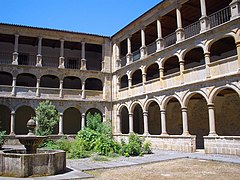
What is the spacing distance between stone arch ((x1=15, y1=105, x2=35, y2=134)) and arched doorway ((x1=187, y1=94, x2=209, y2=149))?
14.3m

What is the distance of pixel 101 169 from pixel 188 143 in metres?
7.61

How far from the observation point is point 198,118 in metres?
19.5

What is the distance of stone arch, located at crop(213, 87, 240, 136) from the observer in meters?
16.7

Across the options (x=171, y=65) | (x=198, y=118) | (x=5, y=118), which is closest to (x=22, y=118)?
(x=5, y=118)

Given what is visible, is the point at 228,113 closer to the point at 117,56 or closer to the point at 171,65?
the point at 171,65

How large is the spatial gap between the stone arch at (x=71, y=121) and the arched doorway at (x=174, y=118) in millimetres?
9611

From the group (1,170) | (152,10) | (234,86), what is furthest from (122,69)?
(1,170)

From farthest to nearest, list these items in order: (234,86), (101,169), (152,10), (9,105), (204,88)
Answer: (9,105) → (152,10) → (204,88) → (234,86) → (101,169)

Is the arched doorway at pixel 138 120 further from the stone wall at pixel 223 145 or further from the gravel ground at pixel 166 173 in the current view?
the gravel ground at pixel 166 173

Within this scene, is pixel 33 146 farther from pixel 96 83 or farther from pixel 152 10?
pixel 96 83

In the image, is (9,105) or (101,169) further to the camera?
(9,105)

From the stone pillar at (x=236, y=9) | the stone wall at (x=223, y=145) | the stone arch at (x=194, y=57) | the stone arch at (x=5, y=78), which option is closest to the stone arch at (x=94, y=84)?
the stone arch at (x=5, y=78)

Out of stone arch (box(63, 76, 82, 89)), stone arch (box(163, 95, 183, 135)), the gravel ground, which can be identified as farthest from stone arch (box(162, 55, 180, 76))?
the gravel ground

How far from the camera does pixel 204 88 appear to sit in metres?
14.4
